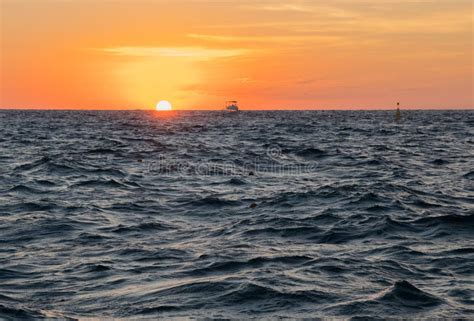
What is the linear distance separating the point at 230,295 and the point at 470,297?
3.93m

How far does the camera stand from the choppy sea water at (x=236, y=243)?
10523 millimetres

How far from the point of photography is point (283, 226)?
16.9 m

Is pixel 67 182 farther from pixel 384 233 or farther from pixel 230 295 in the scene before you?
pixel 230 295

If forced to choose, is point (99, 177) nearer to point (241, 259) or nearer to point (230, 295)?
point (241, 259)

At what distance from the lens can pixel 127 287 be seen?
11.4 meters

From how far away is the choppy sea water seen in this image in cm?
1052

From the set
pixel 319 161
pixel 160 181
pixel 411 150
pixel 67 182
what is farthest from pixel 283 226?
pixel 411 150

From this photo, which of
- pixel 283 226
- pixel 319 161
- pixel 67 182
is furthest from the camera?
pixel 319 161

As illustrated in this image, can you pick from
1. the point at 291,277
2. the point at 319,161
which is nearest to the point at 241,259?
the point at 291,277

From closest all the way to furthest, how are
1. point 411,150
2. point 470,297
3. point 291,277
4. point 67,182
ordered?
point 470,297 → point 291,277 → point 67,182 → point 411,150

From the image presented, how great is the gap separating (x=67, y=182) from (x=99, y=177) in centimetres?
181

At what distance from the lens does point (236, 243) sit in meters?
14.9

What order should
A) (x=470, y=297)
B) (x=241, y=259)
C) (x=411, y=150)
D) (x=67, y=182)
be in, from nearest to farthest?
1. (x=470, y=297)
2. (x=241, y=259)
3. (x=67, y=182)
4. (x=411, y=150)

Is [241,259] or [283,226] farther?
[283,226]
